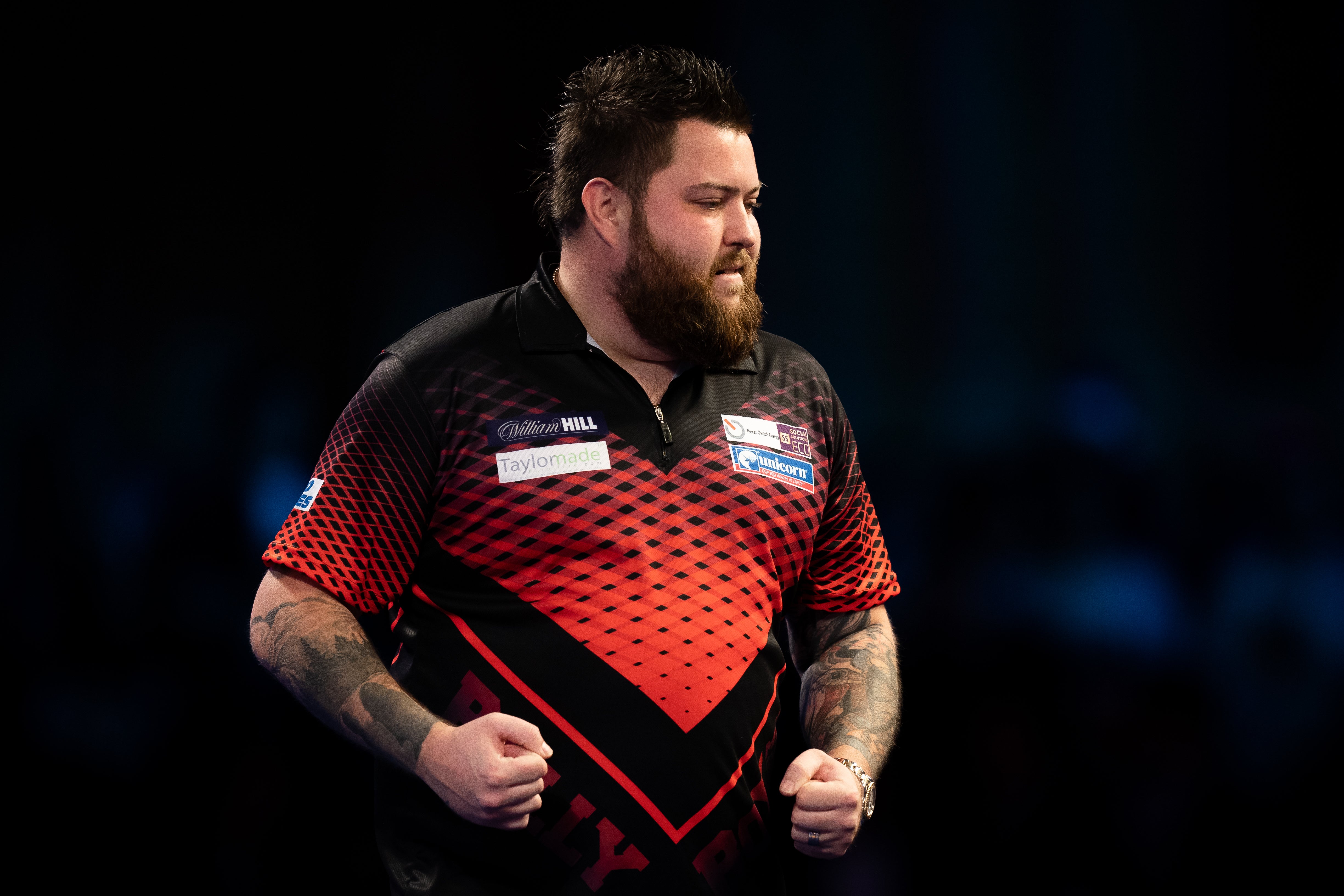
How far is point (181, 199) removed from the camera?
7.51 feet

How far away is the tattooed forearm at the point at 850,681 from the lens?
136cm

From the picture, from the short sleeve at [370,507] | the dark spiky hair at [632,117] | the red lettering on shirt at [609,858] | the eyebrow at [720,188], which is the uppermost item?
the dark spiky hair at [632,117]

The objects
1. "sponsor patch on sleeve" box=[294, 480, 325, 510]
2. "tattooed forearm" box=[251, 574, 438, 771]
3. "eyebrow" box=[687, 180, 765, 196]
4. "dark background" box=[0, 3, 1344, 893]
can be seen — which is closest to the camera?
"tattooed forearm" box=[251, 574, 438, 771]

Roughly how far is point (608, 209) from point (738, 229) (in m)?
0.19

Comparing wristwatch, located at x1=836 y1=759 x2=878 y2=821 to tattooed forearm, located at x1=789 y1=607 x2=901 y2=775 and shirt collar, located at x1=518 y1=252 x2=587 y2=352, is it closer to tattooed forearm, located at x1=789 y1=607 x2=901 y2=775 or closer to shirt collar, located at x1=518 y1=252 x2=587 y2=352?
tattooed forearm, located at x1=789 y1=607 x2=901 y2=775

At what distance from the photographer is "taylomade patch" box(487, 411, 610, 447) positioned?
4.20ft

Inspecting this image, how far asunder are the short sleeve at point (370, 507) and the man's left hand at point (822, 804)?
1.81 feet

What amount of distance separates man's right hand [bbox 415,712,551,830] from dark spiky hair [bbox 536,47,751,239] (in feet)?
2.42

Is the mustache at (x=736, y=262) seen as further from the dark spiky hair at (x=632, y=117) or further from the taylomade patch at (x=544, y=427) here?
the taylomade patch at (x=544, y=427)

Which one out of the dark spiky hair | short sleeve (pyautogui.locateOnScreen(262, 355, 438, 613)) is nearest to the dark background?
the dark spiky hair

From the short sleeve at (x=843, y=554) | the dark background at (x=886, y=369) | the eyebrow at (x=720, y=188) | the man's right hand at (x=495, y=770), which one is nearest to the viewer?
the man's right hand at (x=495, y=770)

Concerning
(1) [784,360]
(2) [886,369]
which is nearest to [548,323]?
(1) [784,360]

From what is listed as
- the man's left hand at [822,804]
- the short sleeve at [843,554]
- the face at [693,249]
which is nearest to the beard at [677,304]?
the face at [693,249]

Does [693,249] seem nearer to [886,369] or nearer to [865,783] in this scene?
[865,783]
